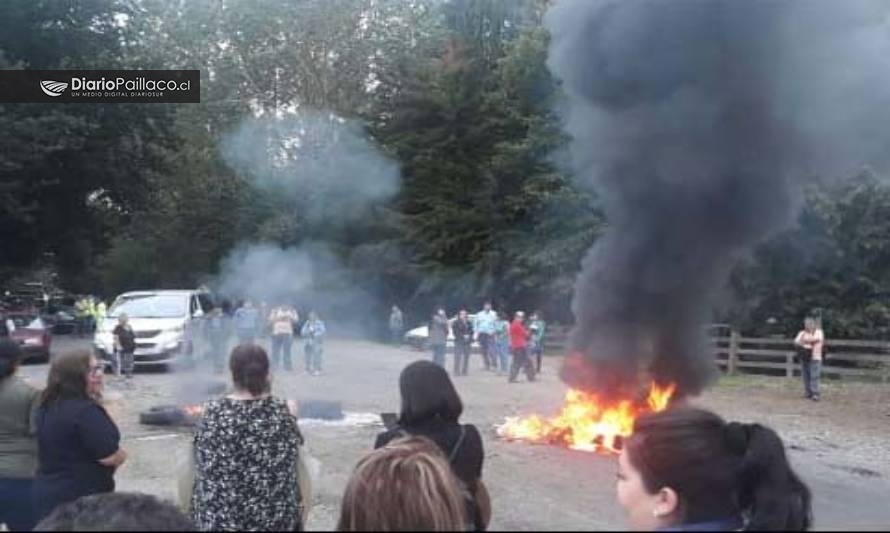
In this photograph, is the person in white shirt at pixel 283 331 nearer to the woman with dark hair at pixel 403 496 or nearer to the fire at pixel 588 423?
the fire at pixel 588 423

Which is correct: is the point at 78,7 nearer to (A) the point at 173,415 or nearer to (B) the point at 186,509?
(A) the point at 173,415

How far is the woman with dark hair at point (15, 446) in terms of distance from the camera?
4684mm

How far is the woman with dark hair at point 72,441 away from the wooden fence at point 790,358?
16.2 metres

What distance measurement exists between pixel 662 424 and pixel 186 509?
2536 millimetres

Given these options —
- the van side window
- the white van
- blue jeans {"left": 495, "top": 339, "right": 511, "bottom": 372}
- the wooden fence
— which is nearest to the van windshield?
the white van

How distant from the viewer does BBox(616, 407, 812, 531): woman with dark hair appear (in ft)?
6.89

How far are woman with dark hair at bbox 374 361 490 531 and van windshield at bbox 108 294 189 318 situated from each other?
16354 mm

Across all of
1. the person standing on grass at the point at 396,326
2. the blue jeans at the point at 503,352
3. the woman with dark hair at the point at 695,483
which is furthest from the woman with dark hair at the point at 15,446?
the person standing on grass at the point at 396,326

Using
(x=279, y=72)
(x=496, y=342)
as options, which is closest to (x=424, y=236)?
(x=279, y=72)

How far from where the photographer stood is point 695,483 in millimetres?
2102

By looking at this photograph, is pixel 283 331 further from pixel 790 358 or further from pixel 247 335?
pixel 790 358

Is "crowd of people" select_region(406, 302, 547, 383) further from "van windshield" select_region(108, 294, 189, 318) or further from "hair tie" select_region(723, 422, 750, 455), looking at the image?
"hair tie" select_region(723, 422, 750, 455)

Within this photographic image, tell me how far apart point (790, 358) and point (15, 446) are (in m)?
18.7

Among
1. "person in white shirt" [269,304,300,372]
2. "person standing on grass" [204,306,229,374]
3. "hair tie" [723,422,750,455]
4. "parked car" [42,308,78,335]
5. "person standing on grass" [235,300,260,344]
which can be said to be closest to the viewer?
"hair tie" [723,422,750,455]
